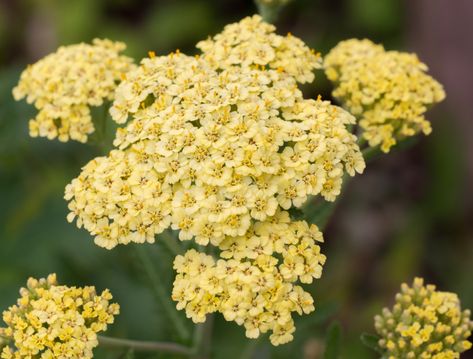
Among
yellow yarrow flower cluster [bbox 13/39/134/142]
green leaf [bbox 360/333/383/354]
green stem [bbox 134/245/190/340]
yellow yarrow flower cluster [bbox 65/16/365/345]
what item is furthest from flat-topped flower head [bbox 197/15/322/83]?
green leaf [bbox 360/333/383/354]

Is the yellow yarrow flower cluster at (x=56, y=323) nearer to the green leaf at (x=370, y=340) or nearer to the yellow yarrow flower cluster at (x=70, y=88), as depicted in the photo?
the yellow yarrow flower cluster at (x=70, y=88)

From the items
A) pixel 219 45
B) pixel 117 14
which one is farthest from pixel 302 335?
pixel 117 14

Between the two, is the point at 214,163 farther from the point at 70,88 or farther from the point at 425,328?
the point at 425,328

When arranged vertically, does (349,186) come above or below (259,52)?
above

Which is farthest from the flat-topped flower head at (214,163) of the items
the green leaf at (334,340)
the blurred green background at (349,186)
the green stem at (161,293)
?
the blurred green background at (349,186)

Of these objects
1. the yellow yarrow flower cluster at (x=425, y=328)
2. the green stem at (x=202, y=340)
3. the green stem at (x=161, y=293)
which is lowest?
the yellow yarrow flower cluster at (x=425, y=328)

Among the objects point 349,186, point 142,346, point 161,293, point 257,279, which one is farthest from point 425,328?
point 349,186

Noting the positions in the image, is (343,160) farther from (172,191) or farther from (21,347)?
(21,347)
